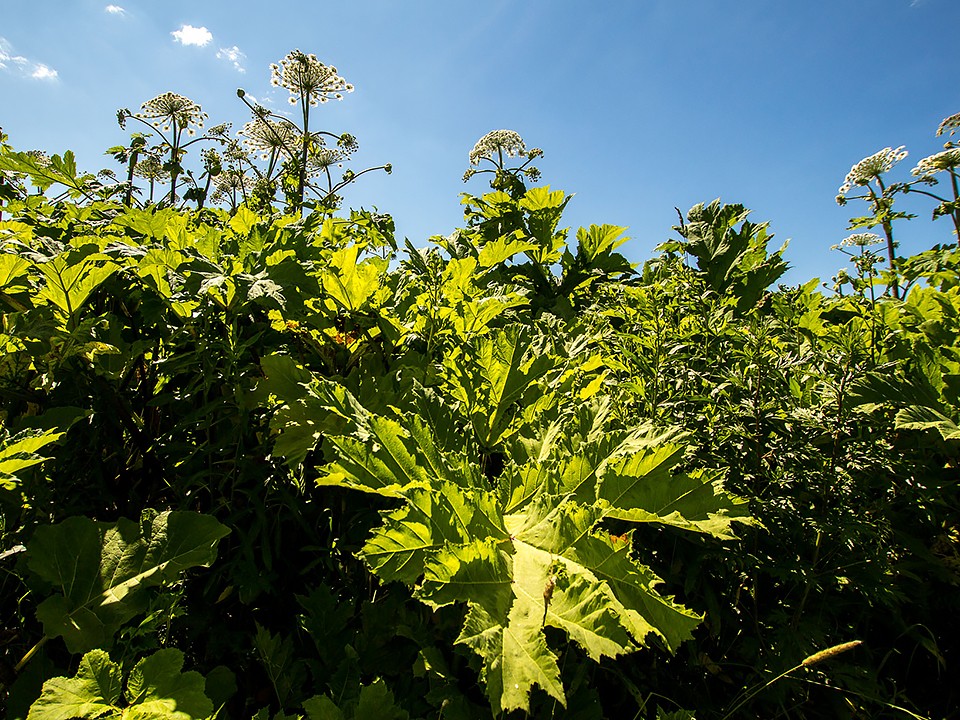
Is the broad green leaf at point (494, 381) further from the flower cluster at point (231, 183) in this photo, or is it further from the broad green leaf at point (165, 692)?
the flower cluster at point (231, 183)

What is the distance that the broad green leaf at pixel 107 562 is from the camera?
1.05m

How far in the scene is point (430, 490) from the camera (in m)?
0.80

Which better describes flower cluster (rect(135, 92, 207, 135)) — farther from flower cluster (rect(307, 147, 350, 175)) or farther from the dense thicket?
the dense thicket

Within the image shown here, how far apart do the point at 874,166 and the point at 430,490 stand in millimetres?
6145

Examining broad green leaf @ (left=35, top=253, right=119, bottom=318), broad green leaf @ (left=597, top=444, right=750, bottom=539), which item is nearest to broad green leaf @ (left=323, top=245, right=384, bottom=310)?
broad green leaf @ (left=35, top=253, right=119, bottom=318)

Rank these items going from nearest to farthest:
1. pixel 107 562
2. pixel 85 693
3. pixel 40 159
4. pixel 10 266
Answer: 1. pixel 85 693
2. pixel 107 562
3. pixel 10 266
4. pixel 40 159

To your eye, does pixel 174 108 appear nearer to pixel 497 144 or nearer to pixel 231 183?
pixel 231 183

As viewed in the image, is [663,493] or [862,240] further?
[862,240]

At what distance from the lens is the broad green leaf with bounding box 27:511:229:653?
3.43 feet

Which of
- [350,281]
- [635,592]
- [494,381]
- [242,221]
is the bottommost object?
[635,592]

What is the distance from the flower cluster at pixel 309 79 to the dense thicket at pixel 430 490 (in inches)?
121

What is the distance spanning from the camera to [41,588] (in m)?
1.09

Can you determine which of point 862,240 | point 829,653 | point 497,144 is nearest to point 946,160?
point 862,240

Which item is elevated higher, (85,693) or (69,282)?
(69,282)
